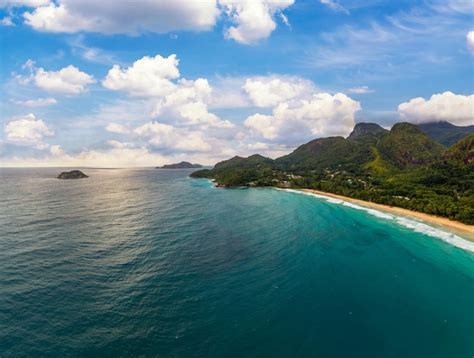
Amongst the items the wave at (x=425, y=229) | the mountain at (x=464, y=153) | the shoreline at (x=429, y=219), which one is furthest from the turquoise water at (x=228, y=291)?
the mountain at (x=464, y=153)

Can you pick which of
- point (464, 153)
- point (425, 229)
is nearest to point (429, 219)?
point (425, 229)

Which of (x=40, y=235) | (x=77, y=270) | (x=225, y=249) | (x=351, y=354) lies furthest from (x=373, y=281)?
(x=40, y=235)

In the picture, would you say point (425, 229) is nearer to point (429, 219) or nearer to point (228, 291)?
point (429, 219)

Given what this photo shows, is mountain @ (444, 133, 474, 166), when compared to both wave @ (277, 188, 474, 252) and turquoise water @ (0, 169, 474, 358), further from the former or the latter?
turquoise water @ (0, 169, 474, 358)

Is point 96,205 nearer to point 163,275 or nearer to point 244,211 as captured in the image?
point 244,211

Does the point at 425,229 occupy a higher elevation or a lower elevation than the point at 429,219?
lower

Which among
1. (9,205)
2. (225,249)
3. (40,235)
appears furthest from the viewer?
(9,205)

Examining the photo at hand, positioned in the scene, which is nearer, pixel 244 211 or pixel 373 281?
pixel 373 281

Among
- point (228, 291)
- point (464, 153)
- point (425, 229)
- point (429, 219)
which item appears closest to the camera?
point (228, 291)

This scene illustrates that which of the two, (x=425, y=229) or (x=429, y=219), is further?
(x=429, y=219)
